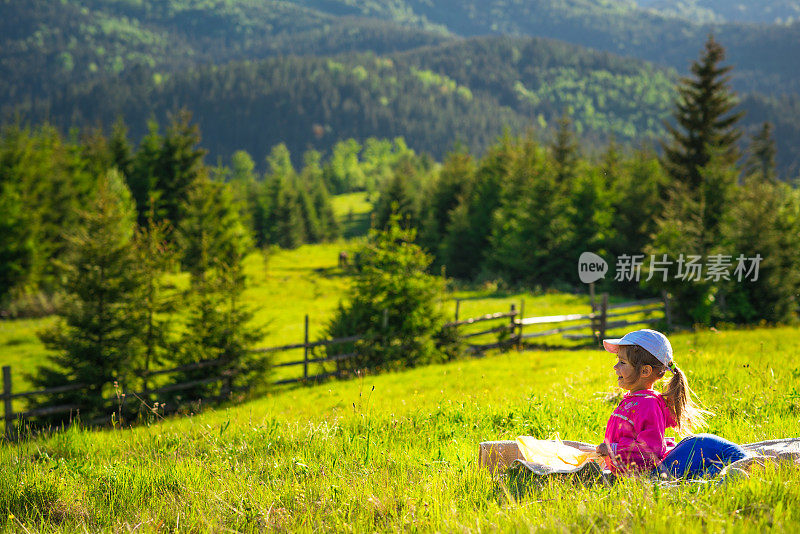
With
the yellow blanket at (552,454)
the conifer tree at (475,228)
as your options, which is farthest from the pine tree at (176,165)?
the yellow blanket at (552,454)

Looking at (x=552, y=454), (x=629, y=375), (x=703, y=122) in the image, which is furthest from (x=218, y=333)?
(x=703, y=122)

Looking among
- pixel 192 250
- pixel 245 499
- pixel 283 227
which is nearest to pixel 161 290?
pixel 245 499

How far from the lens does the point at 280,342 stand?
25984mm

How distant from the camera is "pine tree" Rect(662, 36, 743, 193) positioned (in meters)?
32.3

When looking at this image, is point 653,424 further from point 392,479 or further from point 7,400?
point 7,400

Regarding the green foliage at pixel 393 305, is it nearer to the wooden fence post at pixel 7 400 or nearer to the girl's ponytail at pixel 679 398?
the wooden fence post at pixel 7 400

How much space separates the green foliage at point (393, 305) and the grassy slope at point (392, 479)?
840cm

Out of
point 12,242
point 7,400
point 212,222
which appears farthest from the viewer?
point 212,222

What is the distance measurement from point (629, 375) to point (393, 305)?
1216cm

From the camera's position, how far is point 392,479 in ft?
11.7

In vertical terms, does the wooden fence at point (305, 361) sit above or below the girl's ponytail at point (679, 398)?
below

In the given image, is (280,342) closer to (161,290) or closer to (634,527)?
(161,290)

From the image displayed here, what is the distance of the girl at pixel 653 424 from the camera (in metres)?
3.51

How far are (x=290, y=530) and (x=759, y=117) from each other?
23464cm
